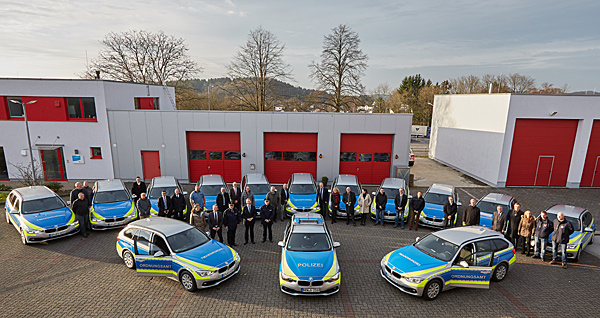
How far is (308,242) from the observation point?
822 cm

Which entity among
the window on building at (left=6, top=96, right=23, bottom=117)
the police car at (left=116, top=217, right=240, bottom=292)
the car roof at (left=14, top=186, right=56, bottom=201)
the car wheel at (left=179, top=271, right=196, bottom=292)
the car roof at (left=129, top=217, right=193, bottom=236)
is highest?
the window on building at (left=6, top=96, right=23, bottom=117)

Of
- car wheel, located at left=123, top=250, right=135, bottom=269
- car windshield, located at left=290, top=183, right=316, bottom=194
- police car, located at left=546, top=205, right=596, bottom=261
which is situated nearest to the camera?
car wheel, located at left=123, top=250, right=135, bottom=269

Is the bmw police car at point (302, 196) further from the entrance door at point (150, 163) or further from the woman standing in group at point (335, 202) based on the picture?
the entrance door at point (150, 163)

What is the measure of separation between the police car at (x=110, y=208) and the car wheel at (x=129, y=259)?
3.14m

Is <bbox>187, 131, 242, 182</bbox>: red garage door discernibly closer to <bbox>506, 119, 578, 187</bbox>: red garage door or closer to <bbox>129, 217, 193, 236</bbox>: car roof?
<bbox>129, 217, 193, 236</bbox>: car roof

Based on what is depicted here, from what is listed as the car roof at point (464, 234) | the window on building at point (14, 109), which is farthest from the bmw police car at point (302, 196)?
the window on building at point (14, 109)

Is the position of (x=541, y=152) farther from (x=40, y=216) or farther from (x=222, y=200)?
(x=40, y=216)

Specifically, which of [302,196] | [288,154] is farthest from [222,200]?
[288,154]

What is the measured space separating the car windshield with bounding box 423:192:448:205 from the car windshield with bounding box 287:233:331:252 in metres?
6.32

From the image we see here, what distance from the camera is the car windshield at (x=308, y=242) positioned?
8047 mm

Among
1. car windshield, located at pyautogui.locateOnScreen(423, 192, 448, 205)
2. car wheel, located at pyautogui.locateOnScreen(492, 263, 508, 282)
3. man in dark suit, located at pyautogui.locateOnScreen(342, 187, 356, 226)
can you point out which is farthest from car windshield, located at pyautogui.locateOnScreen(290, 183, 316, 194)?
car wheel, located at pyautogui.locateOnScreen(492, 263, 508, 282)

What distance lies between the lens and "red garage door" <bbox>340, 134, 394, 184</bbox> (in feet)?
60.3

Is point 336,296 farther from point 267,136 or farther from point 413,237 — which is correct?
point 267,136

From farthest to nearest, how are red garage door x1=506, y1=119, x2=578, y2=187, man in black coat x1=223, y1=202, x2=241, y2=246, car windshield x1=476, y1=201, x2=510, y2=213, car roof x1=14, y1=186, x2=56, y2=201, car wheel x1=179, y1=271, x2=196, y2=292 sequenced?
red garage door x1=506, y1=119, x2=578, y2=187 < car windshield x1=476, y1=201, x2=510, y2=213 < car roof x1=14, y1=186, x2=56, y2=201 < man in black coat x1=223, y1=202, x2=241, y2=246 < car wheel x1=179, y1=271, x2=196, y2=292
